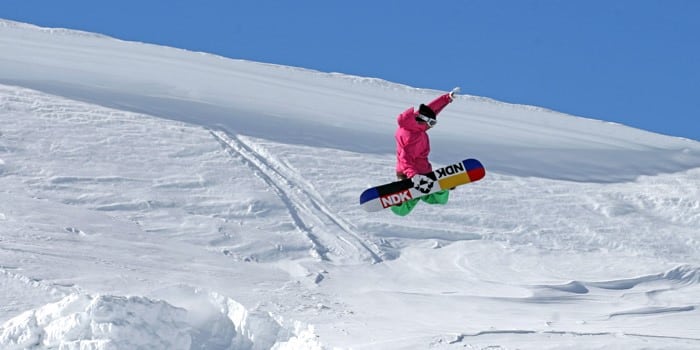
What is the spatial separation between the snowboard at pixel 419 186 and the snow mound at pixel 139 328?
389 centimetres

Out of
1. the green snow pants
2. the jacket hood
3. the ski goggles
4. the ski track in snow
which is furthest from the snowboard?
the ski track in snow

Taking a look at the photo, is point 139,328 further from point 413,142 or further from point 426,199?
point 413,142

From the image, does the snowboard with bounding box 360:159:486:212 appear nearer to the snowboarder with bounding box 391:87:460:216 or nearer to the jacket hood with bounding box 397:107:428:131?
the snowboarder with bounding box 391:87:460:216

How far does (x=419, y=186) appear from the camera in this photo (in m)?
14.5

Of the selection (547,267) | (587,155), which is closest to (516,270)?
(547,267)

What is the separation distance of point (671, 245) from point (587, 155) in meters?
5.76

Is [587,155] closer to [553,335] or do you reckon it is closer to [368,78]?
[368,78]

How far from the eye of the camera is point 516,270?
75.8ft

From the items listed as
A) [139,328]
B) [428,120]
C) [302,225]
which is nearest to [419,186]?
[428,120]

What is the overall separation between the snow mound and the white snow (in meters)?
0.03

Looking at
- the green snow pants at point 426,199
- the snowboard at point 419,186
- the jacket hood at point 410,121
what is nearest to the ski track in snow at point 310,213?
the green snow pants at point 426,199

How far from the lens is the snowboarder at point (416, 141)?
13.7 meters

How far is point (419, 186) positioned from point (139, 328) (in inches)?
216

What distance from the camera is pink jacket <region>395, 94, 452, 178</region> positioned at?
13915 millimetres
